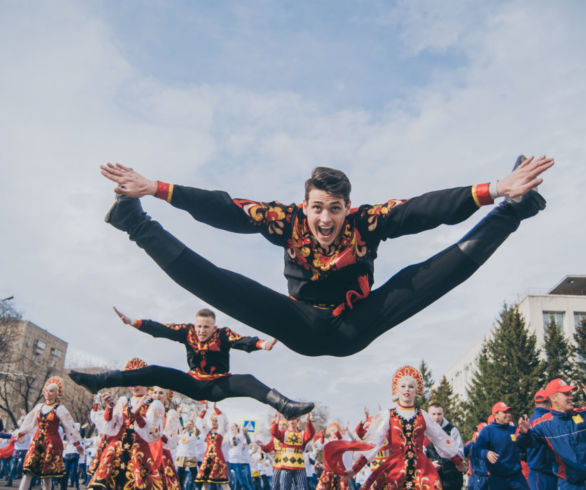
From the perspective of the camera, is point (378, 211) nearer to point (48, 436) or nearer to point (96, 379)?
point (96, 379)

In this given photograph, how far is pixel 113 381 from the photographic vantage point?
608 cm

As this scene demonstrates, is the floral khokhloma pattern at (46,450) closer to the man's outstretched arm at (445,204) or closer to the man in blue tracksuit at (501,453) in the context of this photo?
the man in blue tracksuit at (501,453)

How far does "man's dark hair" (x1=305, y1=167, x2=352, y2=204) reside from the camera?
412 centimetres

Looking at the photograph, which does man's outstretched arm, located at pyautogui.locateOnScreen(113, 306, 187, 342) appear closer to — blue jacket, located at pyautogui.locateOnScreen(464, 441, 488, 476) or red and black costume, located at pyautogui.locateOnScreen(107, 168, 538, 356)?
red and black costume, located at pyautogui.locateOnScreen(107, 168, 538, 356)

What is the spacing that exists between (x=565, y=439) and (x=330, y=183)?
6.56 meters

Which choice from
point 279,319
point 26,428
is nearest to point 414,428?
point 279,319

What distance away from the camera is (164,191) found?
157 inches

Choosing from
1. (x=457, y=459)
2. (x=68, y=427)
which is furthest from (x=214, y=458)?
(x=457, y=459)

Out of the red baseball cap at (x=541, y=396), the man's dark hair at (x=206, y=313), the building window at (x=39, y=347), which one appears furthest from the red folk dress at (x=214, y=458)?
the building window at (x=39, y=347)

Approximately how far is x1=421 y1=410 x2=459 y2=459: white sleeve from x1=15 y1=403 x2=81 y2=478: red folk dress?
686 centimetres

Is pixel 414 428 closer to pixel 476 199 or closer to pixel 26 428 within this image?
pixel 476 199

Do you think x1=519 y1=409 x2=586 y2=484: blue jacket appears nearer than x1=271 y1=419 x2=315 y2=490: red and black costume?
Yes

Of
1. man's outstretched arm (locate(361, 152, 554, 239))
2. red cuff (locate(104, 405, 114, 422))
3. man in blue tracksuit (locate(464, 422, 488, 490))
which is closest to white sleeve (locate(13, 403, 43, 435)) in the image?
red cuff (locate(104, 405, 114, 422))

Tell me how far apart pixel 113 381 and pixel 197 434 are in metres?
12.9
